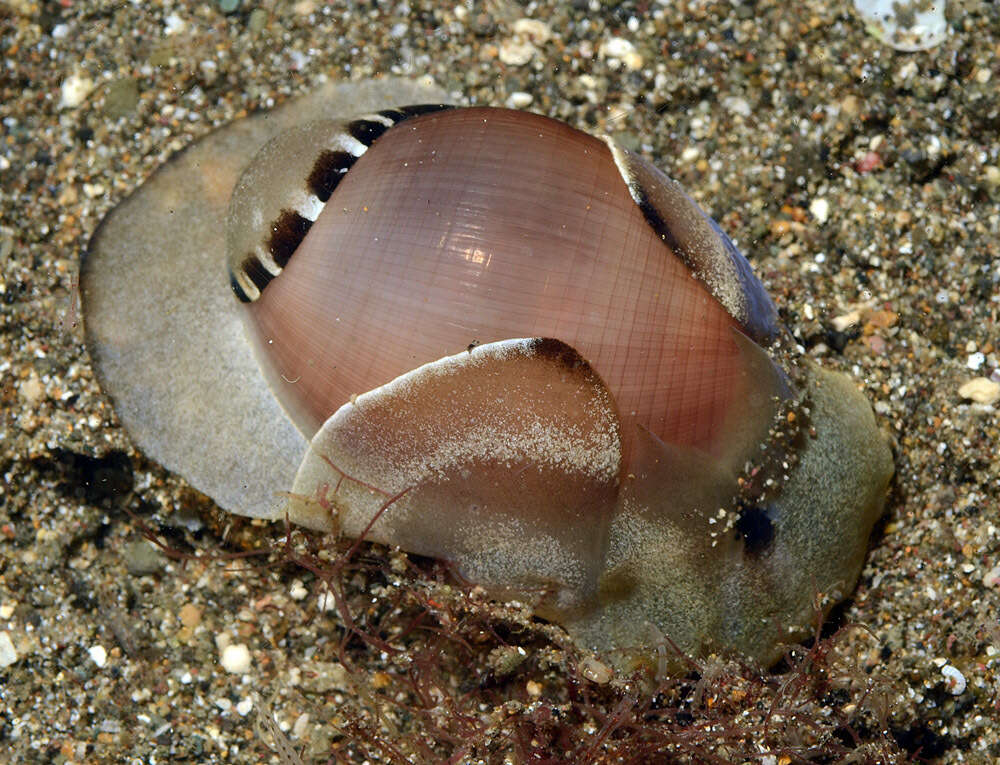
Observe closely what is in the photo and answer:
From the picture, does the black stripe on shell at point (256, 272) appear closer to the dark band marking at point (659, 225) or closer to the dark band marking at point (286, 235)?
the dark band marking at point (286, 235)

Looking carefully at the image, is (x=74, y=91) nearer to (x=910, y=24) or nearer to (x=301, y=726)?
(x=301, y=726)

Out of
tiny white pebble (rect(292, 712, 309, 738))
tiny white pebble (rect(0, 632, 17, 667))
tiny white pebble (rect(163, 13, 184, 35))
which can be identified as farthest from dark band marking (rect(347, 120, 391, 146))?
tiny white pebble (rect(0, 632, 17, 667))

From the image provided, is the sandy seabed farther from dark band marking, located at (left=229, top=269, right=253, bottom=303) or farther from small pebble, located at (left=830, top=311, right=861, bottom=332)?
dark band marking, located at (left=229, top=269, right=253, bottom=303)

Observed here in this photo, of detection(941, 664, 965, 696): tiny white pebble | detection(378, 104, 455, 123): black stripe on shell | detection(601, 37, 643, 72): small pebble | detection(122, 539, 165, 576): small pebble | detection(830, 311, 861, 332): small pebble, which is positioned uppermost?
detection(601, 37, 643, 72): small pebble

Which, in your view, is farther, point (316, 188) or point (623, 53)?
point (623, 53)

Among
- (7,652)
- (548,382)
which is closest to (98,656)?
(7,652)

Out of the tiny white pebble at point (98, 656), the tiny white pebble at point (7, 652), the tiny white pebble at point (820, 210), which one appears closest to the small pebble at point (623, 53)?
the tiny white pebble at point (820, 210)
